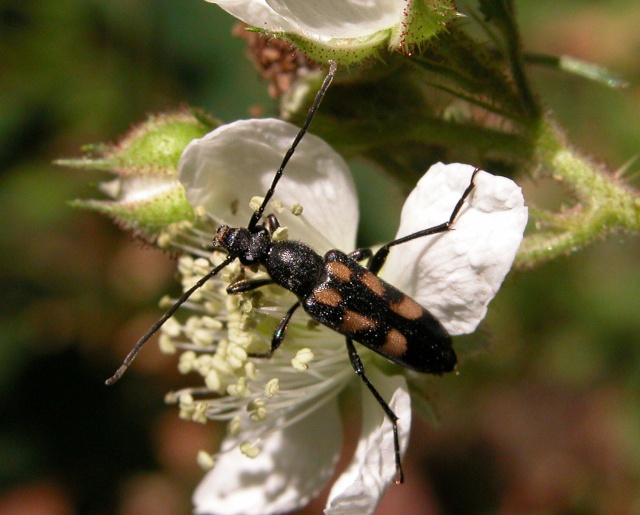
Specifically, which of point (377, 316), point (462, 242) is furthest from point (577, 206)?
point (377, 316)

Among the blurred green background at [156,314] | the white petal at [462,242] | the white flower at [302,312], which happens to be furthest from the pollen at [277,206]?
the blurred green background at [156,314]

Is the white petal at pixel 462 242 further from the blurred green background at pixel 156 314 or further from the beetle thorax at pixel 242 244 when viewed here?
the blurred green background at pixel 156 314

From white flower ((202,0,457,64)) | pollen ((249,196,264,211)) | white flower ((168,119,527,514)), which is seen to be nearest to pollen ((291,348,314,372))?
white flower ((168,119,527,514))

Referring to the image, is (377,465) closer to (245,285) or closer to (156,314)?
(245,285)

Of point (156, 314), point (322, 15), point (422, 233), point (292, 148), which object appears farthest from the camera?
point (156, 314)

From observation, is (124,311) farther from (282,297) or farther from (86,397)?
(282,297)

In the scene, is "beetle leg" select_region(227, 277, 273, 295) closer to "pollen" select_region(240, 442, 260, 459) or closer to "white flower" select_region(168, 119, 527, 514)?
A: "white flower" select_region(168, 119, 527, 514)
